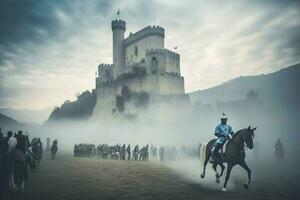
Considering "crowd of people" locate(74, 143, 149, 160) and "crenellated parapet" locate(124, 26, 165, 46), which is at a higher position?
"crenellated parapet" locate(124, 26, 165, 46)

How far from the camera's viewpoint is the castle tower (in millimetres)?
69500

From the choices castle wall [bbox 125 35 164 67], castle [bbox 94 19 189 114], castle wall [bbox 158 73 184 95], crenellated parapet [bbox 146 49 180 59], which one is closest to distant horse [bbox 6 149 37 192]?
castle [bbox 94 19 189 114]

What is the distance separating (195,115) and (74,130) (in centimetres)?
3090

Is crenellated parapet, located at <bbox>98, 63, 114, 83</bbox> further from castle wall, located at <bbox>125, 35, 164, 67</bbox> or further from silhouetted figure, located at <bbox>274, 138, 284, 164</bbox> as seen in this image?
silhouetted figure, located at <bbox>274, 138, 284, 164</bbox>

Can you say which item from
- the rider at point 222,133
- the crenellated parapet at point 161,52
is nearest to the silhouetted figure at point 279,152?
the rider at point 222,133

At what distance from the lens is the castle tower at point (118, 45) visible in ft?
228

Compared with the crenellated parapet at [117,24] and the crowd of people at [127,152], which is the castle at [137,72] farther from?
the crowd of people at [127,152]

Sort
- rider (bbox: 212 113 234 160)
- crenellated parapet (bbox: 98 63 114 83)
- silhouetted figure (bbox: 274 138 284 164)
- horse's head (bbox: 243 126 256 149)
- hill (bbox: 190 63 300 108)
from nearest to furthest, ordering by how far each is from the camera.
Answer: horse's head (bbox: 243 126 256 149) < rider (bbox: 212 113 234 160) < silhouetted figure (bbox: 274 138 284 164) < crenellated parapet (bbox: 98 63 114 83) < hill (bbox: 190 63 300 108)

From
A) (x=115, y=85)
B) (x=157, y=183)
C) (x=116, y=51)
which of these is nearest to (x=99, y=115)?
(x=115, y=85)

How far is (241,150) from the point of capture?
10.7 metres

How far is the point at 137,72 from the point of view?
63.1m

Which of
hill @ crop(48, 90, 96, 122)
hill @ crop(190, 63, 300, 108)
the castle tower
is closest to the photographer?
the castle tower

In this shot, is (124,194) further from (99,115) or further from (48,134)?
(48,134)

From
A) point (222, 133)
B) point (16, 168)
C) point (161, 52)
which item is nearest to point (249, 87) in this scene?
point (161, 52)
